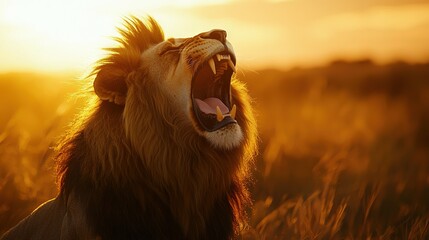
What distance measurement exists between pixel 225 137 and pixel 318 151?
673cm

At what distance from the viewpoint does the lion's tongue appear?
429 centimetres

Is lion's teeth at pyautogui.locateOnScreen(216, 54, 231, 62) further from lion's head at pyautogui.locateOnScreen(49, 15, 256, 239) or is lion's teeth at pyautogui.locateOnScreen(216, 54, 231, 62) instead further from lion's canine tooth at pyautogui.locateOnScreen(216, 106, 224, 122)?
lion's canine tooth at pyautogui.locateOnScreen(216, 106, 224, 122)

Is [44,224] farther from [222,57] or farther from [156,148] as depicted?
[222,57]

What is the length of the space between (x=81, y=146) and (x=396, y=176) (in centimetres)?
533

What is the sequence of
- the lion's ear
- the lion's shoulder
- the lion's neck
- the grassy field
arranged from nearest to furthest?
the lion's neck < the lion's ear < the lion's shoulder < the grassy field

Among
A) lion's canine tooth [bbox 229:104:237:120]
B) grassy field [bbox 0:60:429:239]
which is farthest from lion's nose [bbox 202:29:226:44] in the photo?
grassy field [bbox 0:60:429:239]

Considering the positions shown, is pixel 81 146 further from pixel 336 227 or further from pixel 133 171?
pixel 336 227

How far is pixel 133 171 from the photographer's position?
4.11 meters

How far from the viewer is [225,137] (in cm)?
413

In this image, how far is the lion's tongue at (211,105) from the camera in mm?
4289

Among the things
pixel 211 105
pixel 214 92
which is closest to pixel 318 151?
pixel 214 92

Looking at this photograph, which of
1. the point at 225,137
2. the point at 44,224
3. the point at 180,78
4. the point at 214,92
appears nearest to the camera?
the point at 225,137

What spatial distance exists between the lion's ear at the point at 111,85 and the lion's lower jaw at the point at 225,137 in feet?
1.71

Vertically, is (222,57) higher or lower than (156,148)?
higher
